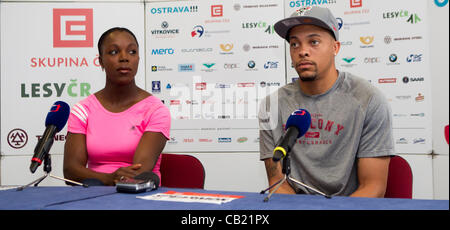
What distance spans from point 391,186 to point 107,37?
1798 mm

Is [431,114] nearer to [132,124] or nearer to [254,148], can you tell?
[254,148]

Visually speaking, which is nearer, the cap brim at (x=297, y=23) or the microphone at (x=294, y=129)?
the microphone at (x=294, y=129)

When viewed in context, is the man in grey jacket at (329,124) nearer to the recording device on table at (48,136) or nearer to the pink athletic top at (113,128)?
the pink athletic top at (113,128)

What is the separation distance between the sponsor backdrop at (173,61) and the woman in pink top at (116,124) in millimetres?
1370

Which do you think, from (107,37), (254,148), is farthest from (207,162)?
(107,37)

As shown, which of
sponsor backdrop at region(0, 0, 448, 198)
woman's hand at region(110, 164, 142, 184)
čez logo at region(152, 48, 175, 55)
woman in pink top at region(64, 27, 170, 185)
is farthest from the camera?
čez logo at region(152, 48, 175, 55)

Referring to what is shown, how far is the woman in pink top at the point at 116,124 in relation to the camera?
6.60ft

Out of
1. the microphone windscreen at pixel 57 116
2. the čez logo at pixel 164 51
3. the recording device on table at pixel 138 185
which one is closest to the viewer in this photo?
the recording device on table at pixel 138 185

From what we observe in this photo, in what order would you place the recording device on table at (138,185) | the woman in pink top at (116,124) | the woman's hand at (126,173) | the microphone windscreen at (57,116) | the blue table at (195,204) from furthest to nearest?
the woman in pink top at (116,124) → the woman's hand at (126,173) → the microphone windscreen at (57,116) → the recording device on table at (138,185) → the blue table at (195,204)

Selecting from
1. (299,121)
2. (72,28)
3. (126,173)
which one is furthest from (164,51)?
(299,121)

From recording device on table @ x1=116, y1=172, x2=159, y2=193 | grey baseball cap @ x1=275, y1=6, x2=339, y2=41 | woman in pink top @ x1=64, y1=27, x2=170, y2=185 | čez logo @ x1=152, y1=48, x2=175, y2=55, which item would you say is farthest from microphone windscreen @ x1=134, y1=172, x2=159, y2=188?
čez logo @ x1=152, y1=48, x2=175, y2=55

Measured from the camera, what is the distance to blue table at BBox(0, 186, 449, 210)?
1.04 meters

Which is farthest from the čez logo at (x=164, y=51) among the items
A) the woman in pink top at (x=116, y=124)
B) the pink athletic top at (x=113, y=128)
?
the pink athletic top at (x=113, y=128)

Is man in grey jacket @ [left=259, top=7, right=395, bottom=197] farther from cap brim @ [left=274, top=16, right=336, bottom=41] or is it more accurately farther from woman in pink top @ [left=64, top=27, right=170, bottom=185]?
woman in pink top @ [left=64, top=27, right=170, bottom=185]
